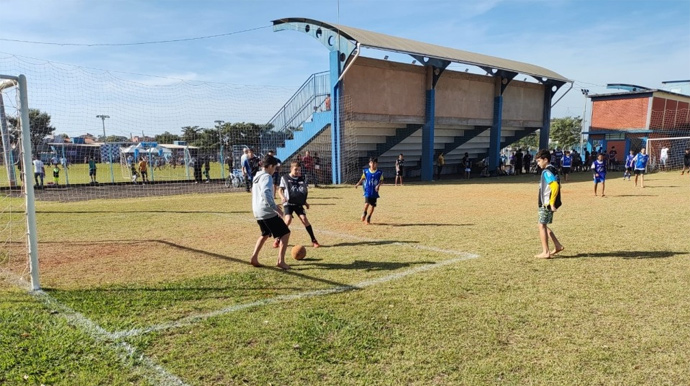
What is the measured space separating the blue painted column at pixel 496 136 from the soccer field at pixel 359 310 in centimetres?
2053

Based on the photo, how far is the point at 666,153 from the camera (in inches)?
1340

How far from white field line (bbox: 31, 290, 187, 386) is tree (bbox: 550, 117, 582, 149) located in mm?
71141

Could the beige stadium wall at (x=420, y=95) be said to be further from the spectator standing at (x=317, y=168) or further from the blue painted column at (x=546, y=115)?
the spectator standing at (x=317, y=168)

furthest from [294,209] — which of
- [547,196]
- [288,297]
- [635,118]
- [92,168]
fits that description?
[635,118]

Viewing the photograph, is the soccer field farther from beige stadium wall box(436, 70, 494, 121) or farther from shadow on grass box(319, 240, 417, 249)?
beige stadium wall box(436, 70, 494, 121)

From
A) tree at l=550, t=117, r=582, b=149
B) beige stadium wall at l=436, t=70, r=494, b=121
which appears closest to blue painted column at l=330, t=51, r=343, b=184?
beige stadium wall at l=436, t=70, r=494, b=121

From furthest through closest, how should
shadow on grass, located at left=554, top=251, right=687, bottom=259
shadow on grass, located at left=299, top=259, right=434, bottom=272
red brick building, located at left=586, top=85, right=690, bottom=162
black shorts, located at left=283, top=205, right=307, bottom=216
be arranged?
red brick building, located at left=586, top=85, right=690, bottom=162
black shorts, located at left=283, top=205, right=307, bottom=216
shadow on grass, located at left=554, top=251, right=687, bottom=259
shadow on grass, located at left=299, top=259, right=434, bottom=272

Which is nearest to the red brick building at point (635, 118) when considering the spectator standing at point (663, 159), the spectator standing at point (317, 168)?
the spectator standing at point (663, 159)

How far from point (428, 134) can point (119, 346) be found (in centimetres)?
2286

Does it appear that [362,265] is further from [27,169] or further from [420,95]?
[420,95]

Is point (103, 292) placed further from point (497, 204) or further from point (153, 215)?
point (497, 204)

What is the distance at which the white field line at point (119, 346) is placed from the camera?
3.61 metres

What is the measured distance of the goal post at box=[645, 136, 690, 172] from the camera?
34281 mm

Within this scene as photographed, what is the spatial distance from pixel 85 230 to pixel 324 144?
558 inches
